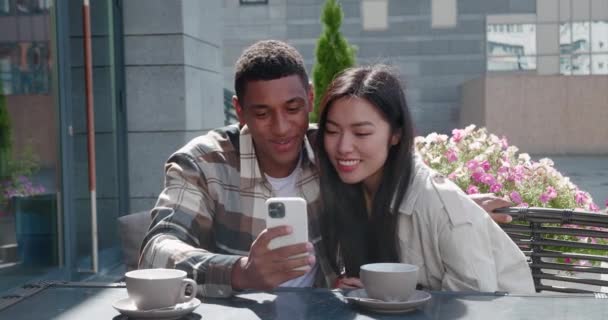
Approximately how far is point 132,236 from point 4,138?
8.20 feet

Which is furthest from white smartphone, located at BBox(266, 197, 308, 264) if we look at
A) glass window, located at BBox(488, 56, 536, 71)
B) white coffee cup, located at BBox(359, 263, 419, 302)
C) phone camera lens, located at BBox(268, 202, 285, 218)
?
glass window, located at BBox(488, 56, 536, 71)

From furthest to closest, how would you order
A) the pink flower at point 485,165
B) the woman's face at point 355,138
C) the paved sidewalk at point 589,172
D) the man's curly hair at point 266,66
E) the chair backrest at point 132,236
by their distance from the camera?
the paved sidewalk at point 589,172
the pink flower at point 485,165
the chair backrest at point 132,236
the man's curly hair at point 266,66
the woman's face at point 355,138

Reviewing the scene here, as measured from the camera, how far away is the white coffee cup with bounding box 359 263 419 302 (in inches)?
78.0

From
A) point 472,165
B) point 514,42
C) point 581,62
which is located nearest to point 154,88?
point 472,165

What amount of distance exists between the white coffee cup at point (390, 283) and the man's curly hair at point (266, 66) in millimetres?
869

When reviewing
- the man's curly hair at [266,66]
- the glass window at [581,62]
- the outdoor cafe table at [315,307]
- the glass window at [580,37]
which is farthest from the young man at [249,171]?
the glass window at [581,62]

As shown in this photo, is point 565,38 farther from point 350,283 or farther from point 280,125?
point 350,283

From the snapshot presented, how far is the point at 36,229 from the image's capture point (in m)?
6.07

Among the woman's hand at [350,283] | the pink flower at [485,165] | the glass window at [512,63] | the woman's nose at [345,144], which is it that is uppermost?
the glass window at [512,63]

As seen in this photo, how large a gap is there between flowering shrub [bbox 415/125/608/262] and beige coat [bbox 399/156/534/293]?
1900 mm

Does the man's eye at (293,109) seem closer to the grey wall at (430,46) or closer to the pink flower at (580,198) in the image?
the pink flower at (580,198)

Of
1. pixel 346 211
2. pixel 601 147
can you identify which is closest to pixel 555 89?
pixel 601 147

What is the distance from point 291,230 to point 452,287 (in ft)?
2.36

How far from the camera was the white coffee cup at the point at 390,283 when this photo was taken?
1.98 m
